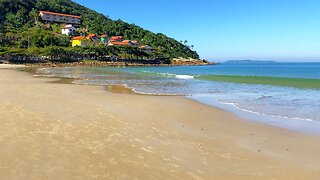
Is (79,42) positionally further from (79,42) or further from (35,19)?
(35,19)

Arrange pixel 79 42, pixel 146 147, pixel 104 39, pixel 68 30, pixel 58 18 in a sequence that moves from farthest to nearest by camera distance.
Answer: pixel 58 18 → pixel 104 39 → pixel 68 30 → pixel 79 42 → pixel 146 147

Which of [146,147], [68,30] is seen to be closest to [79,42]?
[68,30]

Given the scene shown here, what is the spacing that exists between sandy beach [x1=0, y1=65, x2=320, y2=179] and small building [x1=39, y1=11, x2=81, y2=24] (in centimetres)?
17304

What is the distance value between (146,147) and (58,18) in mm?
186760

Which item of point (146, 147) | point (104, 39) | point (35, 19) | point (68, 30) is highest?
point (35, 19)

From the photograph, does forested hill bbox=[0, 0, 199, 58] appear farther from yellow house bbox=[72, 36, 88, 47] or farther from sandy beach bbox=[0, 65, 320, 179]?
sandy beach bbox=[0, 65, 320, 179]

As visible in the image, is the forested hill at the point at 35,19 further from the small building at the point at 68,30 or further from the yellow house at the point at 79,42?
the yellow house at the point at 79,42

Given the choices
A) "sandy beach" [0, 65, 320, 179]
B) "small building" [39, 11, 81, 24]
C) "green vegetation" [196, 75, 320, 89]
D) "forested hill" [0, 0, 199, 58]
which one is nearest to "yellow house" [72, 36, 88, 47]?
"forested hill" [0, 0, 199, 58]

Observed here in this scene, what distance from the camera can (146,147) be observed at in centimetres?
914

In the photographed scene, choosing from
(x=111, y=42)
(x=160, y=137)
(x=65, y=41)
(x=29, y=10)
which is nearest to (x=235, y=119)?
(x=160, y=137)

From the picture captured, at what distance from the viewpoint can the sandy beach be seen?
7191 mm

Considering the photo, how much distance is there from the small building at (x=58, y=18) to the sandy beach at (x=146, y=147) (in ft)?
568

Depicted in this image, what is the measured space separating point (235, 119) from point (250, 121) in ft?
2.28

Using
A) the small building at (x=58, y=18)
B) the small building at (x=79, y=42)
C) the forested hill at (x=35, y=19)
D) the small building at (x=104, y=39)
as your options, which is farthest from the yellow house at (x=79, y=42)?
the small building at (x=58, y=18)
